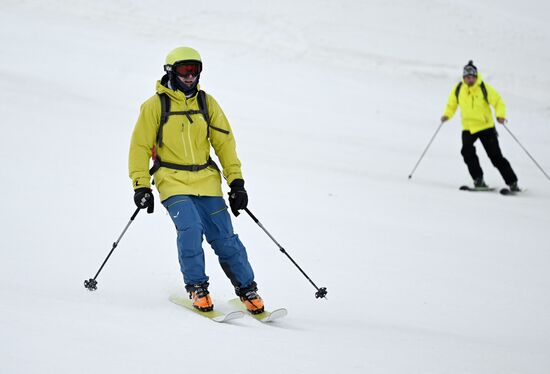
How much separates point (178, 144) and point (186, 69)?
549 mm

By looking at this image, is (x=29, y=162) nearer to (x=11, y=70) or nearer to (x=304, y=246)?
(x=304, y=246)

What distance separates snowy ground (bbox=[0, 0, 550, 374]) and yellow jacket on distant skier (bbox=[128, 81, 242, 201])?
90cm

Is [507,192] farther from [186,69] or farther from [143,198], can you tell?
[143,198]

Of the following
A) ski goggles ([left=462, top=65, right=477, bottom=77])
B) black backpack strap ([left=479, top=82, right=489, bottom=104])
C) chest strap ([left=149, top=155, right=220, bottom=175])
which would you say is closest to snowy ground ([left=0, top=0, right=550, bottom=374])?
chest strap ([left=149, top=155, right=220, bottom=175])

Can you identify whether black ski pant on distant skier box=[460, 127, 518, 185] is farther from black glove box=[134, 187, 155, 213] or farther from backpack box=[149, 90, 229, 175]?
black glove box=[134, 187, 155, 213]

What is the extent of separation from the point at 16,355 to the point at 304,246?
4.26 m

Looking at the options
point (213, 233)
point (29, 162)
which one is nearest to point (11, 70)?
point (29, 162)

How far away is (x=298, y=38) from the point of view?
20.6m

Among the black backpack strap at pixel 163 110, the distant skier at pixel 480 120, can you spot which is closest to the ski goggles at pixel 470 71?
the distant skier at pixel 480 120

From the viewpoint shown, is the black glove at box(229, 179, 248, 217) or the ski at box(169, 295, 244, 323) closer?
the ski at box(169, 295, 244, 323)

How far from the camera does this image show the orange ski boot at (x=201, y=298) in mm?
4863

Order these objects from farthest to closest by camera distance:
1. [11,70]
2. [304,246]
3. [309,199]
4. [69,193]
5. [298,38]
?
[298,38] < [11,70] < [309,199] < [69,193] < [304,246]

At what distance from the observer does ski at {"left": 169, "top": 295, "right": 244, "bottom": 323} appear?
4676 mm

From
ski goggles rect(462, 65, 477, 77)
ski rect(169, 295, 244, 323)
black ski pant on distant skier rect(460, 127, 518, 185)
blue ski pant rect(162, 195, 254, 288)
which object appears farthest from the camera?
black ski pant on distant skier rect(460, 127, 518, 185)
